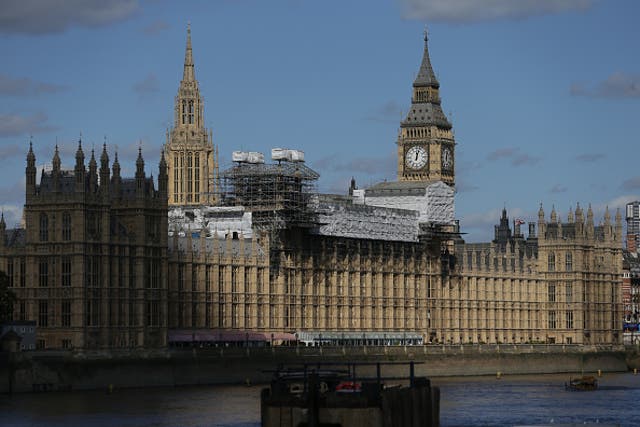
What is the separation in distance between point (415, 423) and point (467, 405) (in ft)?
160

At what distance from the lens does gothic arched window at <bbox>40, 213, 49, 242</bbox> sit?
550 ft

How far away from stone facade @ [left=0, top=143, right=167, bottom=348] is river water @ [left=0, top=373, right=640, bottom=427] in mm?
8558

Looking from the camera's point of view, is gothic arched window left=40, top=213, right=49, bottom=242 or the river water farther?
gothic arched window left=40, top=213, right=49, bottom=242

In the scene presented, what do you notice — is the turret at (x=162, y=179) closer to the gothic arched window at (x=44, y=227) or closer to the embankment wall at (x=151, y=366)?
the gothic arched window at (x=44, y=227)

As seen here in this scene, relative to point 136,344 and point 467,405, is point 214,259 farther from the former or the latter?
point 467,405

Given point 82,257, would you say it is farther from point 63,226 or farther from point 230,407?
point 230,407

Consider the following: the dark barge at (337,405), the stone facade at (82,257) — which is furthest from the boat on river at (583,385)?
the dark barge at (337,405)

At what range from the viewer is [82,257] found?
16588cm

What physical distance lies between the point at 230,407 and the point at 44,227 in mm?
32412

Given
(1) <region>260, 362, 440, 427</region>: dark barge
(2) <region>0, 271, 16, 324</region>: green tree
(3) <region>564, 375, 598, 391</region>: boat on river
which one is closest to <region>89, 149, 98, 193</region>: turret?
(2) <region>0, 271, 16, 324</region>: green tree

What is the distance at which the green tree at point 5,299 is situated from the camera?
521 feet

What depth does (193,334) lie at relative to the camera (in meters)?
187

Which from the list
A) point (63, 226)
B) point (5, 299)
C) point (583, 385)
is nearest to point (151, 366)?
point (63, 226)

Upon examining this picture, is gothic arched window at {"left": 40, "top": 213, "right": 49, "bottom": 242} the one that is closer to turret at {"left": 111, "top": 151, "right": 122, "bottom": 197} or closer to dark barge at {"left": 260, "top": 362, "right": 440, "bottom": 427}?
turret at {"left": 111, "top": 151, "right": 122, "bottom": 197}
